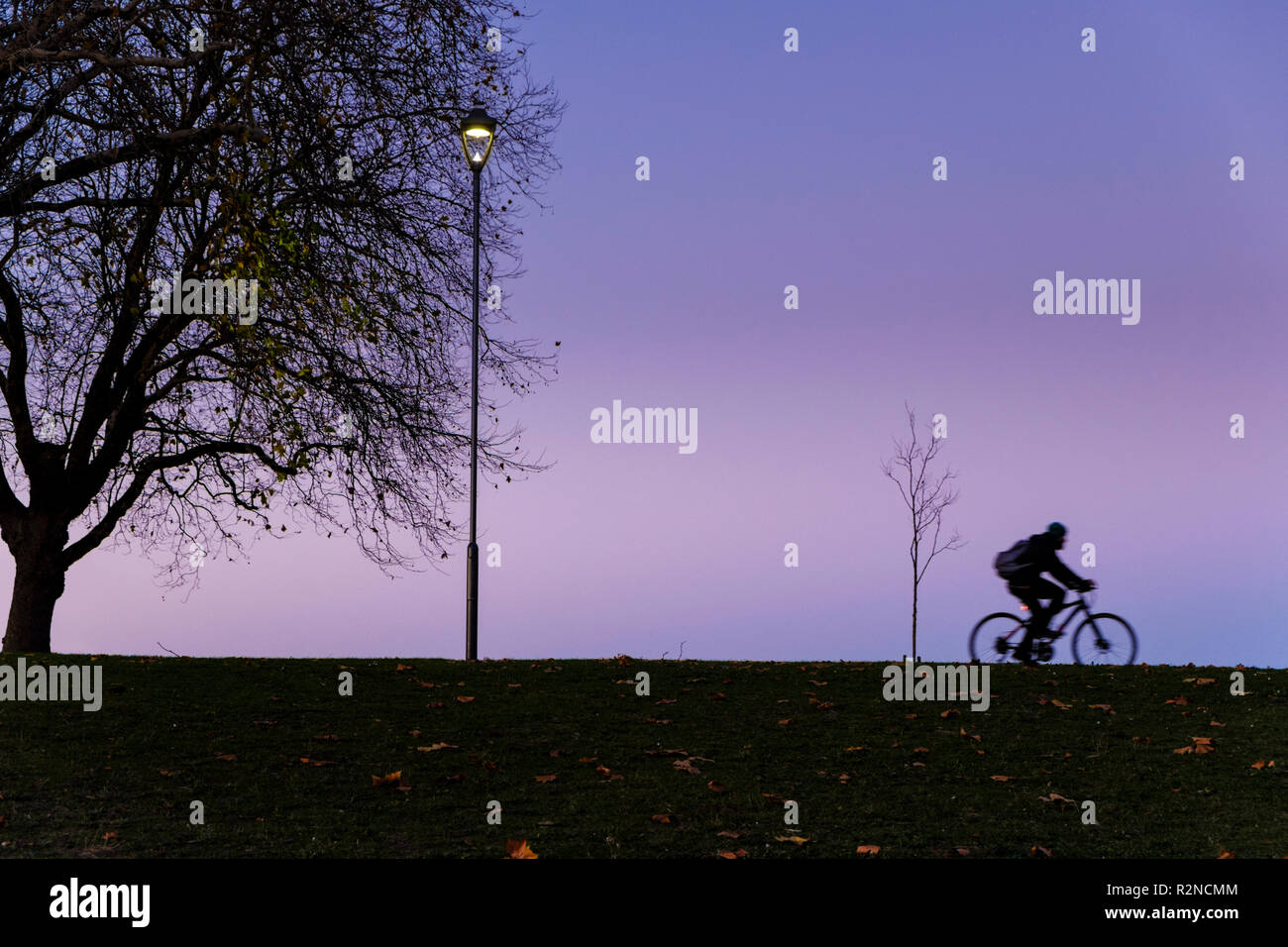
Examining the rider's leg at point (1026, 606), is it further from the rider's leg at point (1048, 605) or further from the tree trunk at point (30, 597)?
the tree trunk at point (30, 597)

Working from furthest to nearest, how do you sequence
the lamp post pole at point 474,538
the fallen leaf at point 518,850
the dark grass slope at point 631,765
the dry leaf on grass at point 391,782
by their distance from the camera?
A: the lamp post pole at point 474,538 < the dry leaf on grass at point 391,782 < the dark grass slope at point 631,765 < the fallen leaf at point 518,850

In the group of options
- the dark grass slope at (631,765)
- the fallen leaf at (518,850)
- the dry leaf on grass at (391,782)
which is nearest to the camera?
the fallen leaf at (518,850)

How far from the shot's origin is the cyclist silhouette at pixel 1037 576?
15.7 meters

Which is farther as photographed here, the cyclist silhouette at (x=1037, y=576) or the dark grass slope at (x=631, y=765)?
the cyclist silhouette at (x=1037, y=576)

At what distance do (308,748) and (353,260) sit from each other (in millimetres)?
8755

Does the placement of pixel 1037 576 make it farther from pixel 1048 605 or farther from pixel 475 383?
pixel 475 383

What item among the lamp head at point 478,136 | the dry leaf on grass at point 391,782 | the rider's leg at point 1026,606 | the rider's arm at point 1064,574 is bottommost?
the dry leaf on grass at point 391,782

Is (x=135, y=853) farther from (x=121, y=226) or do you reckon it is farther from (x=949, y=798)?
(x=121, y=226)

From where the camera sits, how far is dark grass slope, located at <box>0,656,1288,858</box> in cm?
840

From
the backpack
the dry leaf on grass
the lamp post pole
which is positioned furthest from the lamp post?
the backpack

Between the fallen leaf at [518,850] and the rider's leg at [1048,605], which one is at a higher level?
the rider's leg at [1048,605]

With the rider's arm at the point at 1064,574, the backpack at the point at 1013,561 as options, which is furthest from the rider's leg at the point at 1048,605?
the backpack at the point at 1013,561

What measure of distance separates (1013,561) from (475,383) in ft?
28.0

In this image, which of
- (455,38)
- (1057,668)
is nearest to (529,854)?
(1057,668)
